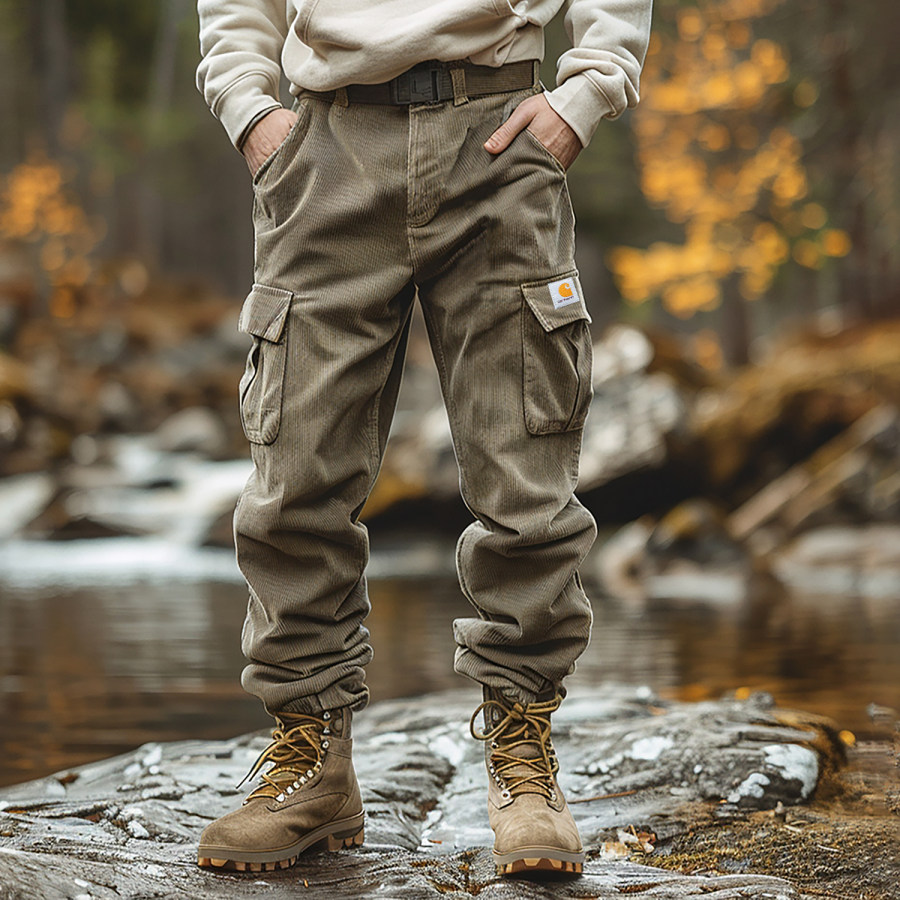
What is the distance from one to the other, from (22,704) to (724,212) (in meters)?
12.1

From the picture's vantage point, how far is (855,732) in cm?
313

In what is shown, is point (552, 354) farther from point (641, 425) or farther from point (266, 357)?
point (641, 425)

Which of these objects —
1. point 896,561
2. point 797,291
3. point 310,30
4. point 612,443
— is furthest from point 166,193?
point 310,30

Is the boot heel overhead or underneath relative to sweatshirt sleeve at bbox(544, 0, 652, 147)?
underneath

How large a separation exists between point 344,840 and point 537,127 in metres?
1.26

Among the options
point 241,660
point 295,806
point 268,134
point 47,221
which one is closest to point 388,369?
point 268,134

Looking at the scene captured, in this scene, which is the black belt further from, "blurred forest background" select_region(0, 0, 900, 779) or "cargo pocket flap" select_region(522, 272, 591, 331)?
"blurred forest background" select_region(0, 0, 900, 779)

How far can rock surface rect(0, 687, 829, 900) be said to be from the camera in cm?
169

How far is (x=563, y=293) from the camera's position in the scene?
78.0 inches

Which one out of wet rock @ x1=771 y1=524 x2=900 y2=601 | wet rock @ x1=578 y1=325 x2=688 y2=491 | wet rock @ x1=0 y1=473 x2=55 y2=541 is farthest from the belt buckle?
wet rock @ x1=0 y1=473 x2=55 y2=541

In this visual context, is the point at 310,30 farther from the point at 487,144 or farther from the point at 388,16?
the point at 487,144

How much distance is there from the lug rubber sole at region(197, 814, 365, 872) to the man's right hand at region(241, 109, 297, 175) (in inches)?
44.0

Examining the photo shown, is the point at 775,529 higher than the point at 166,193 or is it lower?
lower

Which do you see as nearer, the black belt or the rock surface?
the rock surface
